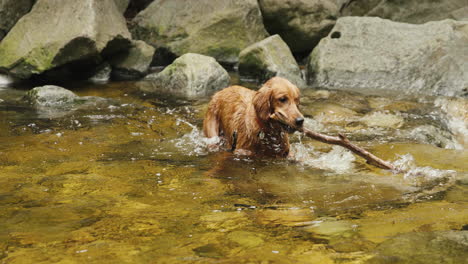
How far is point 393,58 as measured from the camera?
10945 mm

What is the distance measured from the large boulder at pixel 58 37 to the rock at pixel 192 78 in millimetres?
1585

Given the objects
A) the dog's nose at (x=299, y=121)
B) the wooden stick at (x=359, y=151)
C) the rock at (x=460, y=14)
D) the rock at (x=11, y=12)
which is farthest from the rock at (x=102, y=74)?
the rock at (x=460, y=14)

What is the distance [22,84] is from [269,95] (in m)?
7.71

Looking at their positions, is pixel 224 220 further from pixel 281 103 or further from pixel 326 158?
pixel 326 158

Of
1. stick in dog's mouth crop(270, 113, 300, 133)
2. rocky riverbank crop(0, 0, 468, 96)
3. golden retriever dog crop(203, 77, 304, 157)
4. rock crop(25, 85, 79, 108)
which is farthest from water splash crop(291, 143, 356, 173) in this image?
rock crop(25, 85, 79, 108)

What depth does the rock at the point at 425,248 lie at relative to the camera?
8.50 ft

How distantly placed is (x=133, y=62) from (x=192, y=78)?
2702 mm

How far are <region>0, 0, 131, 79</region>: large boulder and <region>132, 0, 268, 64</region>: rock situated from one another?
1.78m

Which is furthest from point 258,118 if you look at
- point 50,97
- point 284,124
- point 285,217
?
point 50,97

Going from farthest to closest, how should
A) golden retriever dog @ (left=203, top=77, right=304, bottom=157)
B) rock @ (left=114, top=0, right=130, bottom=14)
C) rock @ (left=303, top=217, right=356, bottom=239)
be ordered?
rock @ (left=114, top=0, right=130, bottom=14), golden retriever dog @ (left=203, top=77, right=304, bottom=157), rock @ (left=303, top=217, right=356, bottom=239)

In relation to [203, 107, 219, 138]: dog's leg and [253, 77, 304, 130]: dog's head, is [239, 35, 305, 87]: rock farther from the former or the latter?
[253, 77, 304, 130]: dog's head

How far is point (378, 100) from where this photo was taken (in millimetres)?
9461

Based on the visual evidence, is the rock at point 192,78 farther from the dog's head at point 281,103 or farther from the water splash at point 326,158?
the dog's head at point 281,103

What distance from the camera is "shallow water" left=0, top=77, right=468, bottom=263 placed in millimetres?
2830
